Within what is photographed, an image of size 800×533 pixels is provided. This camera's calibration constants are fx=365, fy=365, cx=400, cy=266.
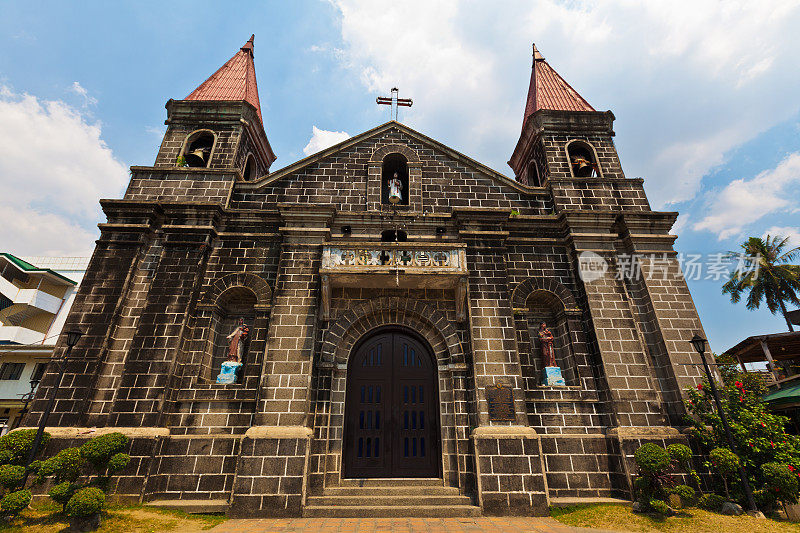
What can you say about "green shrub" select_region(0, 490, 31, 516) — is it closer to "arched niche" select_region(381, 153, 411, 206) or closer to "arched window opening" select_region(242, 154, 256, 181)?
"arched niche" select_region(381, 153, 411, 206)

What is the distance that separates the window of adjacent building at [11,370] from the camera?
22.4m

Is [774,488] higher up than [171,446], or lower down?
lower down

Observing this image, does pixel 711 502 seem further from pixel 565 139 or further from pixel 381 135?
pixel 381 135

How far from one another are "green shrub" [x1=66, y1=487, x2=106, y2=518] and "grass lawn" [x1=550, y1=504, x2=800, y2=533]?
887 centimetres

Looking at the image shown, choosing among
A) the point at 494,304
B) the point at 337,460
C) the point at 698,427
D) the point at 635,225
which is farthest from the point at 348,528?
the point at 635,225

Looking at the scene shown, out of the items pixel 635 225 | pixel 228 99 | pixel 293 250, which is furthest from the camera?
pixel 228 99

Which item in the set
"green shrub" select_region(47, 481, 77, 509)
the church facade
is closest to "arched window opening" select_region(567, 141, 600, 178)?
the church facade

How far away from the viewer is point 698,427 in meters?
8.81

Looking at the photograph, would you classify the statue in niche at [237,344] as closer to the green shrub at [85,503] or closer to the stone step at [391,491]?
the green shrub at [85,503]

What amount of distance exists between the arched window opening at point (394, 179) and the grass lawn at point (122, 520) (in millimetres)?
9368

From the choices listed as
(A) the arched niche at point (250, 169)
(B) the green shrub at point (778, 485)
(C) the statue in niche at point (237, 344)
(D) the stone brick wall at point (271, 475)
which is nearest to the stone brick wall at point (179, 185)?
(A) the arched niche at point (250, 169)

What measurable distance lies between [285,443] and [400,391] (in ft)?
10.3

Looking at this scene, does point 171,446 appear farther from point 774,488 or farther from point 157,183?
point 774,488

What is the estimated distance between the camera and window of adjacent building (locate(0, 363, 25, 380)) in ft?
73.4
